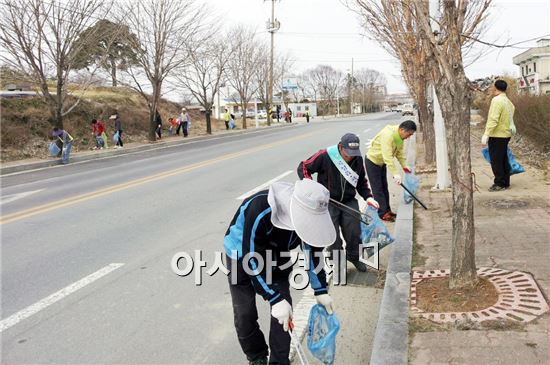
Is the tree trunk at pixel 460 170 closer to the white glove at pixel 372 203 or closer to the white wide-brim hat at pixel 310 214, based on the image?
the white glove at pixel 372 203

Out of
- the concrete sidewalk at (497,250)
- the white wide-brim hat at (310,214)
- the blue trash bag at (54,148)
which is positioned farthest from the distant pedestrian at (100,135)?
the white wide-brim hat at (310,214)

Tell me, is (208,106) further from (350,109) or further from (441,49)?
(350,109)

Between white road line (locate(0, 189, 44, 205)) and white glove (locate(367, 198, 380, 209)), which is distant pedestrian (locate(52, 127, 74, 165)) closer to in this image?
white road line (locate(0, 189, 44, 205))

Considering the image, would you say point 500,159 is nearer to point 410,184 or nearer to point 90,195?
point 410,184

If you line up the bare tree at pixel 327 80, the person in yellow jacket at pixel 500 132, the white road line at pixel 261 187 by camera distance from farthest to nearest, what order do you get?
1. the bare tree at pixel 327 80
2. the white road line at pixel 261 187
3. the person in yellow jacket at pixel 500 132

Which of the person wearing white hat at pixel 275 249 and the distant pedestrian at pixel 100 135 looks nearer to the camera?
the person wearing white hat at pixel 275 249

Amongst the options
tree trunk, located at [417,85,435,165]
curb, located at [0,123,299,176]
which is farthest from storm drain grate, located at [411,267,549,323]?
curb, located at [0,123,299,176]

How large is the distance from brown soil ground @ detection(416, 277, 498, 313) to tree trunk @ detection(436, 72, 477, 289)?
84 millimetres

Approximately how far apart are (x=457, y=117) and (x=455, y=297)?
4.86ft

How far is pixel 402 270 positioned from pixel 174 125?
28816 mm

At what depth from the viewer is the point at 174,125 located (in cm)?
3228

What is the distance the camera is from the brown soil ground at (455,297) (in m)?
3.98

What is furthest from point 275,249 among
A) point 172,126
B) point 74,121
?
point 172,126

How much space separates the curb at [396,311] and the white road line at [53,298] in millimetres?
3028
